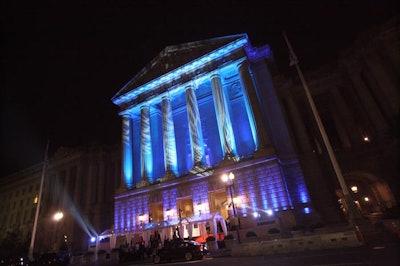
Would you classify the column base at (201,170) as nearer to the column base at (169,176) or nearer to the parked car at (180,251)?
the column base at (169,176)

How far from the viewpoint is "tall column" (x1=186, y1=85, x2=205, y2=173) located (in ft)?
106

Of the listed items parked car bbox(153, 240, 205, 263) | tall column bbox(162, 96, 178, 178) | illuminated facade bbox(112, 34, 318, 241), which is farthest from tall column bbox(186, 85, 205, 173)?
parked car bbox(153, 240, 205, 263)

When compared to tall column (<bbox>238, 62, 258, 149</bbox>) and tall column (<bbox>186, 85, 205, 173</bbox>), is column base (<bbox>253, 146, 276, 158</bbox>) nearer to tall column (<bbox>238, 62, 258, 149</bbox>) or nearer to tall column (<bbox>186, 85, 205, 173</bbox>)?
tall column (<bbox>238, 62, 258, 149</bbox>)

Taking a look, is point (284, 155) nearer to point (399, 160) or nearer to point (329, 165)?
point (329, 165)

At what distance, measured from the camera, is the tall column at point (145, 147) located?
3640 centimetres

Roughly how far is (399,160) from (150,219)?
30.6 meters

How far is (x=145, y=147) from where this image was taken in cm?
3803

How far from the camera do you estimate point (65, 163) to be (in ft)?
192

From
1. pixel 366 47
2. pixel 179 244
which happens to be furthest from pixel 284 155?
pixel 179 244

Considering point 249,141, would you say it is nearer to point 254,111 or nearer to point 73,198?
point 254,111

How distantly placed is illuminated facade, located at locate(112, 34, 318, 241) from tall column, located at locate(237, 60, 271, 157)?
0.12 meters

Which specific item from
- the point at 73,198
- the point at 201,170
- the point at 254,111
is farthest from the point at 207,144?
the point at 73,198

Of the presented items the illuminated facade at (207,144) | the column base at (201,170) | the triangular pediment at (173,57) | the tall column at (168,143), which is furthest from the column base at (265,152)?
the triangular pediment at (173,57)

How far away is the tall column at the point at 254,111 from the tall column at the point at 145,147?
54.6ft
